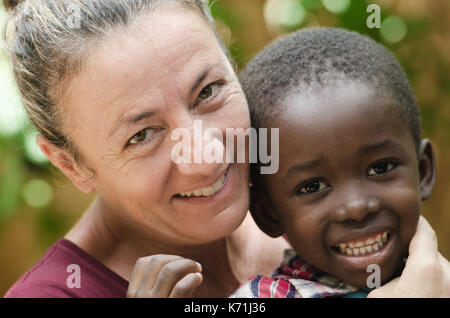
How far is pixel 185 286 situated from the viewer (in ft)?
4.40

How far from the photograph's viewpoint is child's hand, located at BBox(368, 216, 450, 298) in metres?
1.46

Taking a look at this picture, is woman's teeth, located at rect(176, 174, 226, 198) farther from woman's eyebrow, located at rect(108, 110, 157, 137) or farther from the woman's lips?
woman's eyebrow, located at rect(108, 110, 157, 137)

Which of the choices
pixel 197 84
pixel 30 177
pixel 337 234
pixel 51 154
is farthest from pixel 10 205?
pixel 337 234

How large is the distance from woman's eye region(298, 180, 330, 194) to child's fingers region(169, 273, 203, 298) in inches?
16.8

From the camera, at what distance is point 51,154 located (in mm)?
1797

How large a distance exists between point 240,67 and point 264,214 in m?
1.56

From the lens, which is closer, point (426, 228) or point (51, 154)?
point (426, 228)

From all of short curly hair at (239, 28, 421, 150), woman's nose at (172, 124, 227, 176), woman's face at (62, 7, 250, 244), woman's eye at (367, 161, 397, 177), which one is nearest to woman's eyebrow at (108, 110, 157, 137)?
woman's face at (62, 7, 250, 244)

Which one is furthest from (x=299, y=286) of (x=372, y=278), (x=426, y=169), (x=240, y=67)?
(x=240, y=67)

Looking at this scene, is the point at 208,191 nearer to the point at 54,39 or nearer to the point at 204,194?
the point at 204,194

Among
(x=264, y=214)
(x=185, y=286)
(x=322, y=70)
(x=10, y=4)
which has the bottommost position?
(x=185, y=286)

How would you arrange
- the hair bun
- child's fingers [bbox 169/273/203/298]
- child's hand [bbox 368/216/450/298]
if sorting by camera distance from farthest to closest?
the hair bun
child's hand [bbox 368/216/450/298]
child's fingers [bbox 169/273/203/298]
